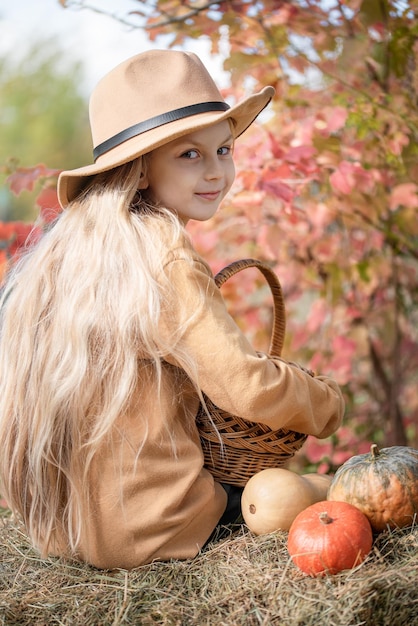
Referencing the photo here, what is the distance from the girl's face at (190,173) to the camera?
2049mm

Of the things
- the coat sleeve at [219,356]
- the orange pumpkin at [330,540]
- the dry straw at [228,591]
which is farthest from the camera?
the coat sleeve at [219,356]

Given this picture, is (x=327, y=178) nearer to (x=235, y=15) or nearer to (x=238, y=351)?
(x=235, y=15)

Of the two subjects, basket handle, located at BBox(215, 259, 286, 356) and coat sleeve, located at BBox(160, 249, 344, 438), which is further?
basket handle, located at BBox(215, 259, 286, 356)

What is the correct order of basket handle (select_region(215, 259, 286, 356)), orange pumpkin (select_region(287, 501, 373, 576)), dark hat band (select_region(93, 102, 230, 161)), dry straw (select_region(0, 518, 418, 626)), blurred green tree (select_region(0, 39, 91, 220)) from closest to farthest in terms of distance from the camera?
dry straw (select_region(0, 518, 418, 626)), orange pumpkin (select_region(287, 501, 373, 576)), dark hat band (select_region(93, 102, 230, 161)), basket handle (select_region(215, 259, 286, 356)), blurred green tree (select_region(0, 39, 91, 220))

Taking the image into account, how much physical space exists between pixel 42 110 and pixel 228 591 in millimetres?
17248

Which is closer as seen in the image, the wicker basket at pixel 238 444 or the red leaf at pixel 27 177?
the wicker basket at pixel 238 444

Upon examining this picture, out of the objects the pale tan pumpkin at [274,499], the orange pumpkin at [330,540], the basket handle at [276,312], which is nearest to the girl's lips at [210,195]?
the basket handle at [276,312]

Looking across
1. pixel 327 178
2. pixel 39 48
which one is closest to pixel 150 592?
pixel 327 178

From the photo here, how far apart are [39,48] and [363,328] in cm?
1511

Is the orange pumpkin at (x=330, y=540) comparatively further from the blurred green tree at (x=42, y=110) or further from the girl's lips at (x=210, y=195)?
the blurred green tree at (x=42, y=110)

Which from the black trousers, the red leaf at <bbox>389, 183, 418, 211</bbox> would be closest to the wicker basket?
the black trousers

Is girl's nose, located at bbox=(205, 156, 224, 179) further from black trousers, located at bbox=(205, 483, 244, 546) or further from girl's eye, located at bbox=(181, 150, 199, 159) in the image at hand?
black trousers, located at bbox=(205, 483, 244, 546)

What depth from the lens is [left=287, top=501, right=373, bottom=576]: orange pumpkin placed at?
5.65ft

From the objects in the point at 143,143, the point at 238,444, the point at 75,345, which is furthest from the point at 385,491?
the point at 143,143
